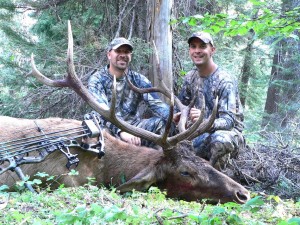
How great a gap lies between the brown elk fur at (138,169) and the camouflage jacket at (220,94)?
1.17 m

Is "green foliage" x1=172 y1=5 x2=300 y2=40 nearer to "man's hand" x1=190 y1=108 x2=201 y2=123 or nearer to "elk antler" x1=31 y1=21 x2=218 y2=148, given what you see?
"man's hand" x1=190 y1=108 x2=201 y2=123

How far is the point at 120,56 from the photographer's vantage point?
263 inches

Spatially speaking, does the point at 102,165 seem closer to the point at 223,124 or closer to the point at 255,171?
A: the point at 223,124

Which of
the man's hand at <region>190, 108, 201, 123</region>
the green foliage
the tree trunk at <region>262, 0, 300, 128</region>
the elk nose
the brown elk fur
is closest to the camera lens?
the elk nose

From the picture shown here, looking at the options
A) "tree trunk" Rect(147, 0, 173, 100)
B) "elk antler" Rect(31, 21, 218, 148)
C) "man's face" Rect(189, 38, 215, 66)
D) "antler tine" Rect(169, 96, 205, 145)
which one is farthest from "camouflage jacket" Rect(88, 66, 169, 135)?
"antler tine" Rect(169, 96, 205, 145)

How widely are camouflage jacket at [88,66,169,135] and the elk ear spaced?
1739mm

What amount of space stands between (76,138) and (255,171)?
10.6 feet

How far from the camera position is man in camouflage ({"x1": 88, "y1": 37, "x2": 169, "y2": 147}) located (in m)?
6.55

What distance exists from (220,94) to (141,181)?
2321 mm

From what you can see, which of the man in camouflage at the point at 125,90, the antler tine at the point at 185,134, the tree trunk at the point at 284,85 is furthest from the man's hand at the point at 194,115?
the tree trunk at the point at 284,85

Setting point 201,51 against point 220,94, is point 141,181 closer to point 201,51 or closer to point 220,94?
point 220,94

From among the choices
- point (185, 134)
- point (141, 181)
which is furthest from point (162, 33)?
point (141, 181)

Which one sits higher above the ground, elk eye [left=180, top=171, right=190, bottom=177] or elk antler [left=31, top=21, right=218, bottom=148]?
elk antler [left=31, top=21, right=218, bottom=148]

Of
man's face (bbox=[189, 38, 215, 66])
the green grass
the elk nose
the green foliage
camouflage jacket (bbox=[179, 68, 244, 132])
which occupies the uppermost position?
the green foliage
